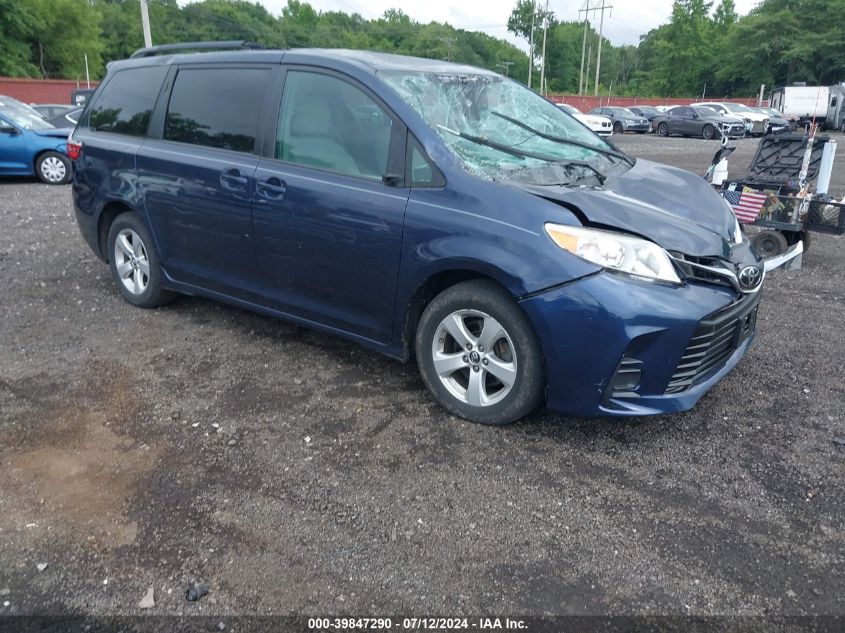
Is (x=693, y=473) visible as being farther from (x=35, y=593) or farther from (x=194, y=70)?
(x=194, y=70)

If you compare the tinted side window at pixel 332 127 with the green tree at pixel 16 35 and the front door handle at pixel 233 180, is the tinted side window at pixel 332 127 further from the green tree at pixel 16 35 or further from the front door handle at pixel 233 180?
the green tree at pixel 16 35

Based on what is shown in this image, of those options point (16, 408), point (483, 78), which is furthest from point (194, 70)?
point (16, 408)

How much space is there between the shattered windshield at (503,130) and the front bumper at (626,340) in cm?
82

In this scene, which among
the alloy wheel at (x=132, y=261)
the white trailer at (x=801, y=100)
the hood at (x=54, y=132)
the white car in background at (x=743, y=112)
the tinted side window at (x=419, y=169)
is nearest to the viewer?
the tinted side window at (x=419, y=169)

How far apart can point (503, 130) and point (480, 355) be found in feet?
4.65

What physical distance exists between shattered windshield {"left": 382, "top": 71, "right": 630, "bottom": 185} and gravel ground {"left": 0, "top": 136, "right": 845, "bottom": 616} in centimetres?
135

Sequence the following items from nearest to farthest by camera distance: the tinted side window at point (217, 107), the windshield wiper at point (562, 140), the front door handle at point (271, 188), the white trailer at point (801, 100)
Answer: the front door handle at point (271, 188) < the windshield wiper at point (562, 140) < the tinted side window at point (217, 107) < the white trailer at point (801, 100)

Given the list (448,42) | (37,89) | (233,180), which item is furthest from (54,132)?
(448,42)

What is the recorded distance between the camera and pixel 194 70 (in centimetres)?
497

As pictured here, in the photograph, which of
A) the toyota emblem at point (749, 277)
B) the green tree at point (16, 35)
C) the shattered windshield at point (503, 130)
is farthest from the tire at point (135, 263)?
the green tree at point (16, 35)

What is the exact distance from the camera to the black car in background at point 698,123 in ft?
103

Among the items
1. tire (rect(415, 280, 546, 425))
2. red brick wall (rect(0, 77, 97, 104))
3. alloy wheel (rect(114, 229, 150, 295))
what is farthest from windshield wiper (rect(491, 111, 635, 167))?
red brick wall (rect(0, 77, 97, 104))

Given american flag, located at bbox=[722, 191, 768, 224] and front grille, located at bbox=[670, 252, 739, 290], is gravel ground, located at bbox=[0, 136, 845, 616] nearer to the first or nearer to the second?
front grille, located at bbox=[670, 252, 739, 290]

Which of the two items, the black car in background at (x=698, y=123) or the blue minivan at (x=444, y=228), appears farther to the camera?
the black car in background at (x=698, y=123)
